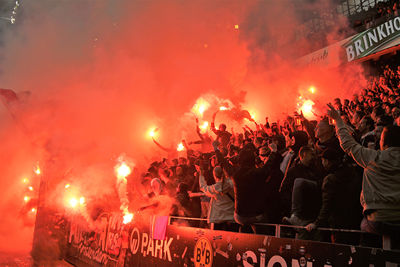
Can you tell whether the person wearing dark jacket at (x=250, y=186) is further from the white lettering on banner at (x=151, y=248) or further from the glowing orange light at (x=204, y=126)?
the glowing orange light at (x=204, y=126)

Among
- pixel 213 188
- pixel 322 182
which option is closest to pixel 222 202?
pixel 213 188

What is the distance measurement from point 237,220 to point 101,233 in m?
4.34

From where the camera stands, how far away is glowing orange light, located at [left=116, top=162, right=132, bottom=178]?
8.42 metres

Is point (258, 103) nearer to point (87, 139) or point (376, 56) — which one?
point (376, 56)

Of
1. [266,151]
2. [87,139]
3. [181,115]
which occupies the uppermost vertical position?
[181,115]

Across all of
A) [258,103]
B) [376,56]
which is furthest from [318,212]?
[258,103]

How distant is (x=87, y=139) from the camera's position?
1000cm

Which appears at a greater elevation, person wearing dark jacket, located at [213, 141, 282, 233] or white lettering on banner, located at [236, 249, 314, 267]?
person wearing dark jacket, located at [213, 141, 282, 233]

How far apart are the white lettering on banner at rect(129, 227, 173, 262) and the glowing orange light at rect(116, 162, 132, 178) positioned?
95.6 inches

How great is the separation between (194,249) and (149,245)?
135cm

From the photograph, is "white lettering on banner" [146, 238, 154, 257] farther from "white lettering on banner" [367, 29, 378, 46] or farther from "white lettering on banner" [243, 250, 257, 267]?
"white lettering on banner" [367, 29, 378, 46]

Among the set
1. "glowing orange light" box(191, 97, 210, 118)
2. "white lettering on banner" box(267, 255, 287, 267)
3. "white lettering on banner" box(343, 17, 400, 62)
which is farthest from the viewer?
"white lettering on banner" box(343, 17, 400, 62)

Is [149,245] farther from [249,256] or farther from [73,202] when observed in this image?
[73,202]

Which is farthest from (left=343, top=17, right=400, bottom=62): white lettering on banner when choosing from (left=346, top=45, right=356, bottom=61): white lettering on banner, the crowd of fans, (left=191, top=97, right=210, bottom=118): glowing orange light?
the crowd of fans
